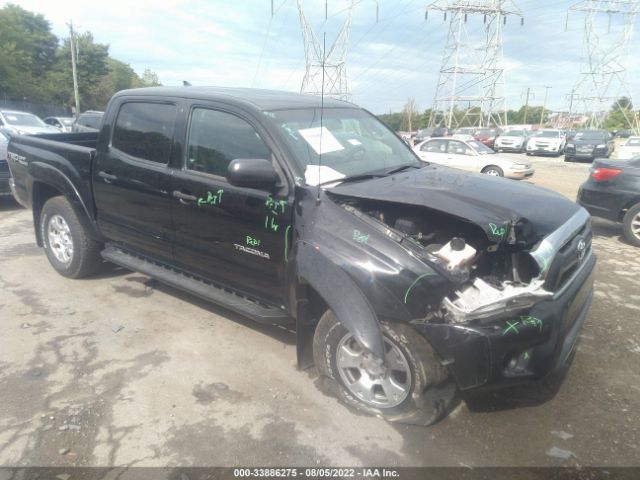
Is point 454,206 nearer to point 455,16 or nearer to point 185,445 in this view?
point 185,445

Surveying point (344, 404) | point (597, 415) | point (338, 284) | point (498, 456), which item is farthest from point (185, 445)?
point (597, 415)

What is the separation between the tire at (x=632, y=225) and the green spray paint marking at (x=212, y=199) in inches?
251

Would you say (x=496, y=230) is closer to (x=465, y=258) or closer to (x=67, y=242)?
(x=465, y=258)

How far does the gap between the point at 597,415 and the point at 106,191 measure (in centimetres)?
422

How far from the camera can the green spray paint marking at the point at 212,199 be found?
3.28m

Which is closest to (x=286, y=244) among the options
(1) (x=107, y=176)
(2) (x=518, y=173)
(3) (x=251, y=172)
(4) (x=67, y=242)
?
(3) (x=251, y=172)

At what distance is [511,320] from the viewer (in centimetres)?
240

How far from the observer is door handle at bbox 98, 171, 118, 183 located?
4.08 m

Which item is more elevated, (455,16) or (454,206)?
(455,16)

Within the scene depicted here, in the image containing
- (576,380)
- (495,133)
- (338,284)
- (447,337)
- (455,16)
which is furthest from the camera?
(455,16)

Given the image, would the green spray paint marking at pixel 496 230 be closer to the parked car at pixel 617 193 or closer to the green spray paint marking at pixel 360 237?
the green spray paint marking at pixel 360 237

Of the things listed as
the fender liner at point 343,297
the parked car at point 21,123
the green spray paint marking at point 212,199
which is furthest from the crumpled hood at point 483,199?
the parked car at point 21,123

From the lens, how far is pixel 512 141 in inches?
1094

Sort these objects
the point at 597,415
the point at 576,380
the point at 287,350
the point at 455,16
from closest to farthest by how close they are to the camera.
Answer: the point at 597,415 < the point at 576,380 < the point at 287,350 < the point at 455,16
